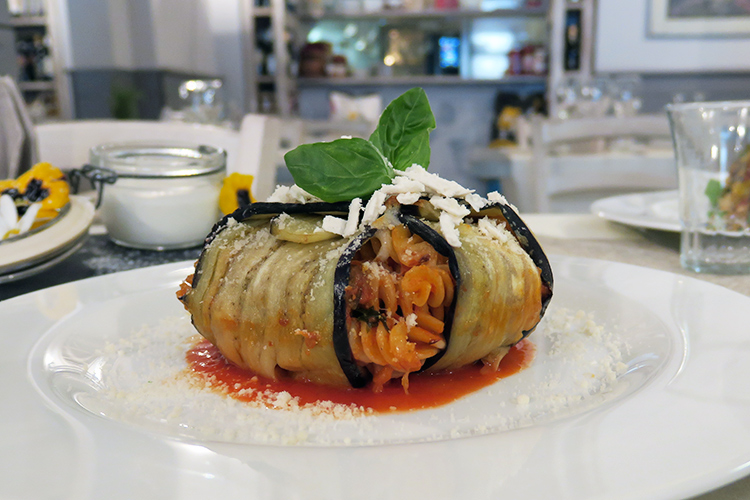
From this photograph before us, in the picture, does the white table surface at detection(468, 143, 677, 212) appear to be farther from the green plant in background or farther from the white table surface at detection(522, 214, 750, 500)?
the green plant in background

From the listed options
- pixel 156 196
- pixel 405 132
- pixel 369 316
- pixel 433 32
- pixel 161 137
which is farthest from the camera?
pixel 433 32

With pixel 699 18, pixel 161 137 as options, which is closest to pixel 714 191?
pixel 161 137

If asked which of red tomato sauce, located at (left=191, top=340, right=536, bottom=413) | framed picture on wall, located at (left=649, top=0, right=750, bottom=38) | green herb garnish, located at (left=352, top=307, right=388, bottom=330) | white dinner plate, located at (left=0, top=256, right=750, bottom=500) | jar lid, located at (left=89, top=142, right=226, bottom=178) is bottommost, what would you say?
red tomato sauce, located at (left=191, top=340, right=536, bottom=413)

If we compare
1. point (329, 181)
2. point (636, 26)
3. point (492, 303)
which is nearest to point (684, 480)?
point (492, 303)

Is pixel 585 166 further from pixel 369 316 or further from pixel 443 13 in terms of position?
pixel 443 13

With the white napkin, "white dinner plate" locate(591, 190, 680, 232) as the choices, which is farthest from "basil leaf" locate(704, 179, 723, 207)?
the white napkin

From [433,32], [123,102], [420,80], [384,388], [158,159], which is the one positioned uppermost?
[433,32]
